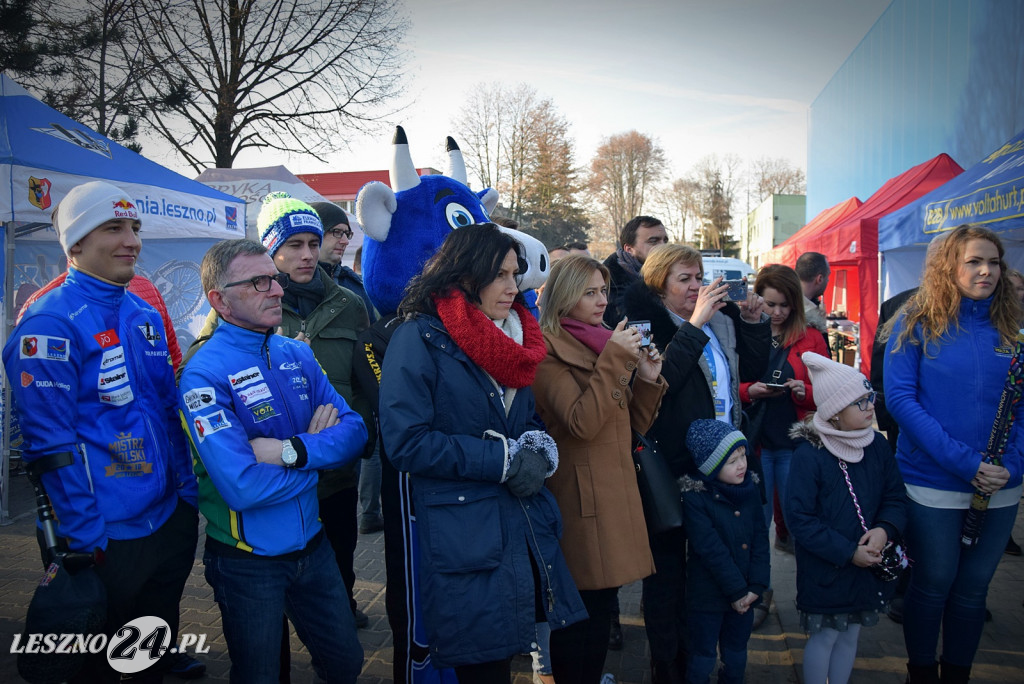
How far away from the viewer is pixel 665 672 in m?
2.80

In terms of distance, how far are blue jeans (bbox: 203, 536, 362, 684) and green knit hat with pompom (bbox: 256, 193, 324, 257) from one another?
1520 mm

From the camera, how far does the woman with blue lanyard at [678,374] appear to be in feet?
9.16

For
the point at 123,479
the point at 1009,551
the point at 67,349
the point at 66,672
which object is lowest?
the point at 1009,551

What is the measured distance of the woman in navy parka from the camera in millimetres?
1946

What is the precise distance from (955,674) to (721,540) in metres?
1.26

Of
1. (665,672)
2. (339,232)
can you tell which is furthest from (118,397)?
(665,672)

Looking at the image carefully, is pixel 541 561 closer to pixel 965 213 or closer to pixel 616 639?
pixel 616 639

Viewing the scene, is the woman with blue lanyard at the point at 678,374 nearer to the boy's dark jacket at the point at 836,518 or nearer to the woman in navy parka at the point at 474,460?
the boy's dark jacket at the point at 836,518

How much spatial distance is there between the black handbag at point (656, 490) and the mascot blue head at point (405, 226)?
0.89 meters

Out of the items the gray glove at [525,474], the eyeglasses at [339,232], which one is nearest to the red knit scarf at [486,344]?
the gray glove at [525,474]

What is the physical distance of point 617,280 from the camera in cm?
423

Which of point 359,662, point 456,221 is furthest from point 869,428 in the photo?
point 359,662

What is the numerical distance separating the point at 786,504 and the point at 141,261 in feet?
A: 25.0

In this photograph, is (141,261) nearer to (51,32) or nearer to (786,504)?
(51,32)
